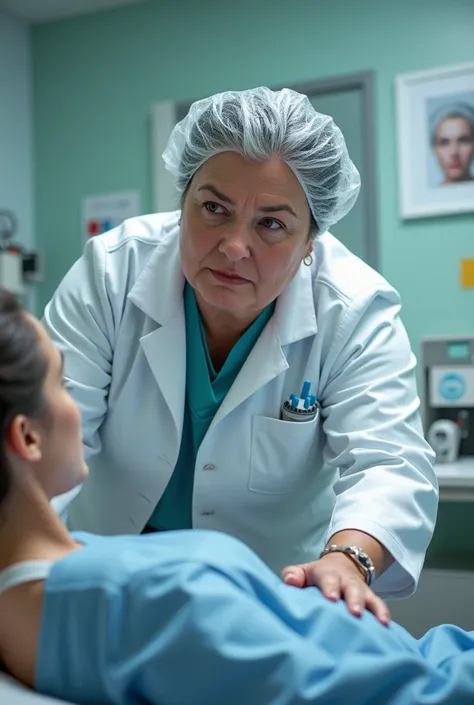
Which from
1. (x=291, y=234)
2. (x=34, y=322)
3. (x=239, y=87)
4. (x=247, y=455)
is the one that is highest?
(x=239, y=87)

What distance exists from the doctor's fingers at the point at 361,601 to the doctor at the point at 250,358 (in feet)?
0.80

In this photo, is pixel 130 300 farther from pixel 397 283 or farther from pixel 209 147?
pixel 397 283

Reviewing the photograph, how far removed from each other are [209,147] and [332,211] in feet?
0.81

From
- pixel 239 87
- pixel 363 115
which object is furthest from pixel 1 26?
pixel 363 115

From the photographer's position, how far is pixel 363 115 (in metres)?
2.98

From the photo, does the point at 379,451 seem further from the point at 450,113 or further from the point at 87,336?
the point at 450,113

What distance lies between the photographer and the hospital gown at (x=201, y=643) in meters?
0.72

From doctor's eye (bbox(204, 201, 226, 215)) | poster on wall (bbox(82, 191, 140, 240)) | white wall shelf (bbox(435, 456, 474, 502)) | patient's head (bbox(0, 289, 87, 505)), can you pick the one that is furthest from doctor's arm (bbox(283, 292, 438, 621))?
poster on wall (bbox(82, 191, 140, 240))

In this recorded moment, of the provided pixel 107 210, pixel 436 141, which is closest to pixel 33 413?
pixel 436 141

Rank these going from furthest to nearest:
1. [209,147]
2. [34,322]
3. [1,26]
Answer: [1,26]
[209,147]
[34,322]

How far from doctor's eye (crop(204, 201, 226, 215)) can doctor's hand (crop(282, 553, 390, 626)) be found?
59cm

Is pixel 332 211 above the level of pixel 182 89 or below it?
below

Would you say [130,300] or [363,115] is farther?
[363,115]

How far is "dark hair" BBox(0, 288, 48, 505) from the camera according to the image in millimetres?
826
